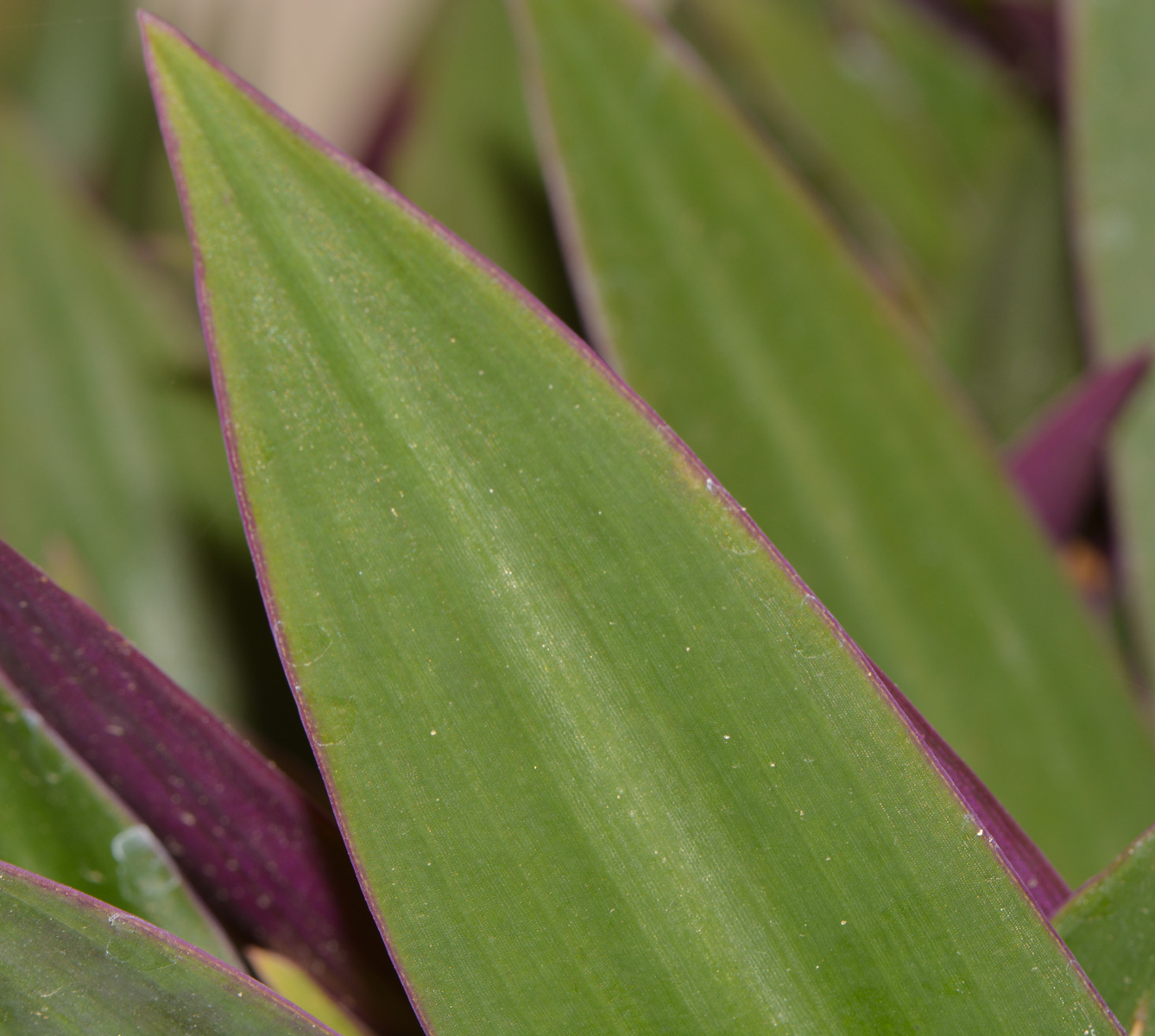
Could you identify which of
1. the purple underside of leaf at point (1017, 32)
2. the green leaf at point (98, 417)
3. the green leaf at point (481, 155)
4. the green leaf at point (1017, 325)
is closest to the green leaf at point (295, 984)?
the green leaf at point (98, 417)

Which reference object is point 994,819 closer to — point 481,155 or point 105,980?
point 105,980

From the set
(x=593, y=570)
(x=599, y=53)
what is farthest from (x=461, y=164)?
(x=593, y=570)

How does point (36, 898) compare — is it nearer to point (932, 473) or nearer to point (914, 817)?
point (914, 817)

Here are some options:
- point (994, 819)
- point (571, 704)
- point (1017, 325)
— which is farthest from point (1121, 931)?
point (1017, 325)

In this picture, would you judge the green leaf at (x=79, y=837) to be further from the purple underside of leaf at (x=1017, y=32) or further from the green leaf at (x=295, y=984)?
the purple underside of leaf at (x=1017, y=32)

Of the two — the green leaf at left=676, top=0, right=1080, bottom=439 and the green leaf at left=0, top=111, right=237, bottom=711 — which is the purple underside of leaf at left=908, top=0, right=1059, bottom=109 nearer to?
the green leaf at left=676, top=0, right=1080, bottom=439

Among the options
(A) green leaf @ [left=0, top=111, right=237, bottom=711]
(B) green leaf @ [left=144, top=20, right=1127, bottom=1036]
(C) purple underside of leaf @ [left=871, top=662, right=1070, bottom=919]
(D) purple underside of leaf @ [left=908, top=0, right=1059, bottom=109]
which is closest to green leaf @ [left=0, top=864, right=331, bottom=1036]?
(B) green leaf @ [left=144, top=20, right=1127, bottom=1036]

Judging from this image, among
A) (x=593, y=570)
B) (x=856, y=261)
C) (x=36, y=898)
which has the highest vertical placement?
(x=856, y=261)
